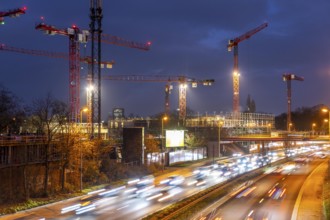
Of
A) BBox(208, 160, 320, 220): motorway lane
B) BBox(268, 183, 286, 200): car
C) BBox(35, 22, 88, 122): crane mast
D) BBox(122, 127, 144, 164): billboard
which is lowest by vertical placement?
BBox(268, 183, 286, 200): car

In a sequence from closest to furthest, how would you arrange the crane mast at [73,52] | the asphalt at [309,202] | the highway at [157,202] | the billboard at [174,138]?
1. the asphalt at [309,202]
2. the highway at [157,202]
3. the billboard at [174,138]
4. the crane mast at [73,52]

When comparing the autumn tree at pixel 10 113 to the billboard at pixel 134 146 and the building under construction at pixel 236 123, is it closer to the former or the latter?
the billboard at pixel 134 146

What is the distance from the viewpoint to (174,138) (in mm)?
86562

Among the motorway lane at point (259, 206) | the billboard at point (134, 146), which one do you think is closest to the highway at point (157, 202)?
the motorway lane at point (259, 206)

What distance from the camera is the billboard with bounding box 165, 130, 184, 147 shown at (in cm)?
8556

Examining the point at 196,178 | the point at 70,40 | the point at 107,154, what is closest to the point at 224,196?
the point at 196,178

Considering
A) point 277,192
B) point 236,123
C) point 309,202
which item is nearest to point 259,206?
point 309,202

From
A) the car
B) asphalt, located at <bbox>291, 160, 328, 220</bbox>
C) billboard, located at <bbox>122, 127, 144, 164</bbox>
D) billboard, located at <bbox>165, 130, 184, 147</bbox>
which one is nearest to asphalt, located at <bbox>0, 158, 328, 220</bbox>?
asphalt, located at <bbox>291, 160, 328, 220</bbox>

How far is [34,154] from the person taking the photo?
50.0 m

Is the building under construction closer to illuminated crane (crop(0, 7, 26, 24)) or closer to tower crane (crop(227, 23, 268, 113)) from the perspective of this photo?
tower crane (crop(227, 23, 268, 113))

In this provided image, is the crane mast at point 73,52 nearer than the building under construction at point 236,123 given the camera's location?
Yes

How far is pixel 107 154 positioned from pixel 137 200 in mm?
21902

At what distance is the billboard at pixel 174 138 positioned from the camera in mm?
85562

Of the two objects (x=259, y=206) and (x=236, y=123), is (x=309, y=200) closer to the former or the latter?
(x=259, y=206)
